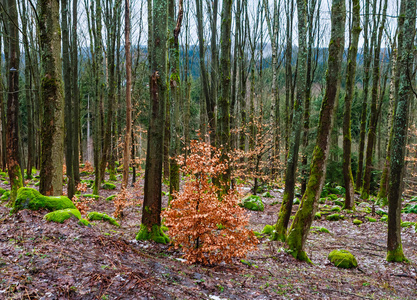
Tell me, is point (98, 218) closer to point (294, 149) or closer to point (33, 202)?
point (33, 202)

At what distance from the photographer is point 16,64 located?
26.2ft

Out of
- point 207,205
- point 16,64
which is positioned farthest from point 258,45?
point 207,205

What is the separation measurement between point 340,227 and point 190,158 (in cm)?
784

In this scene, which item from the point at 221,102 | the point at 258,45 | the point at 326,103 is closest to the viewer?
the point at 326,103

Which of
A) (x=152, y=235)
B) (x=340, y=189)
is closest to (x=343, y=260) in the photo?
(x=152, y=235)

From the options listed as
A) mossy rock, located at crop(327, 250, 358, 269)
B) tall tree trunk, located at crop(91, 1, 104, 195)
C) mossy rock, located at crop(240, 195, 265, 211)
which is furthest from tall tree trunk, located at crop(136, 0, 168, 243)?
mossy rock, located at crop(240, 195, 265, 211)

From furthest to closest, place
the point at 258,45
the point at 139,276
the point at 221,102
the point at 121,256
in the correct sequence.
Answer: the point at 258,45
the point at 221,102
the point at 121,256
the point at 139,276

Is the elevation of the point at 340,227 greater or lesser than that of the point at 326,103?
lesser

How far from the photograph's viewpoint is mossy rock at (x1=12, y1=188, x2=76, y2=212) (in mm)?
4988

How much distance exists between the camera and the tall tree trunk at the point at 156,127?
5.79 metres

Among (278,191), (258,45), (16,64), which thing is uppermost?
(258,45)

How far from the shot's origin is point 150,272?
12.6 ft

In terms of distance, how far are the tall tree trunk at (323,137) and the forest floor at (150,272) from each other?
23.7 inches

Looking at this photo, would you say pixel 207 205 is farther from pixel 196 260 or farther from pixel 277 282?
pixel 277 282
